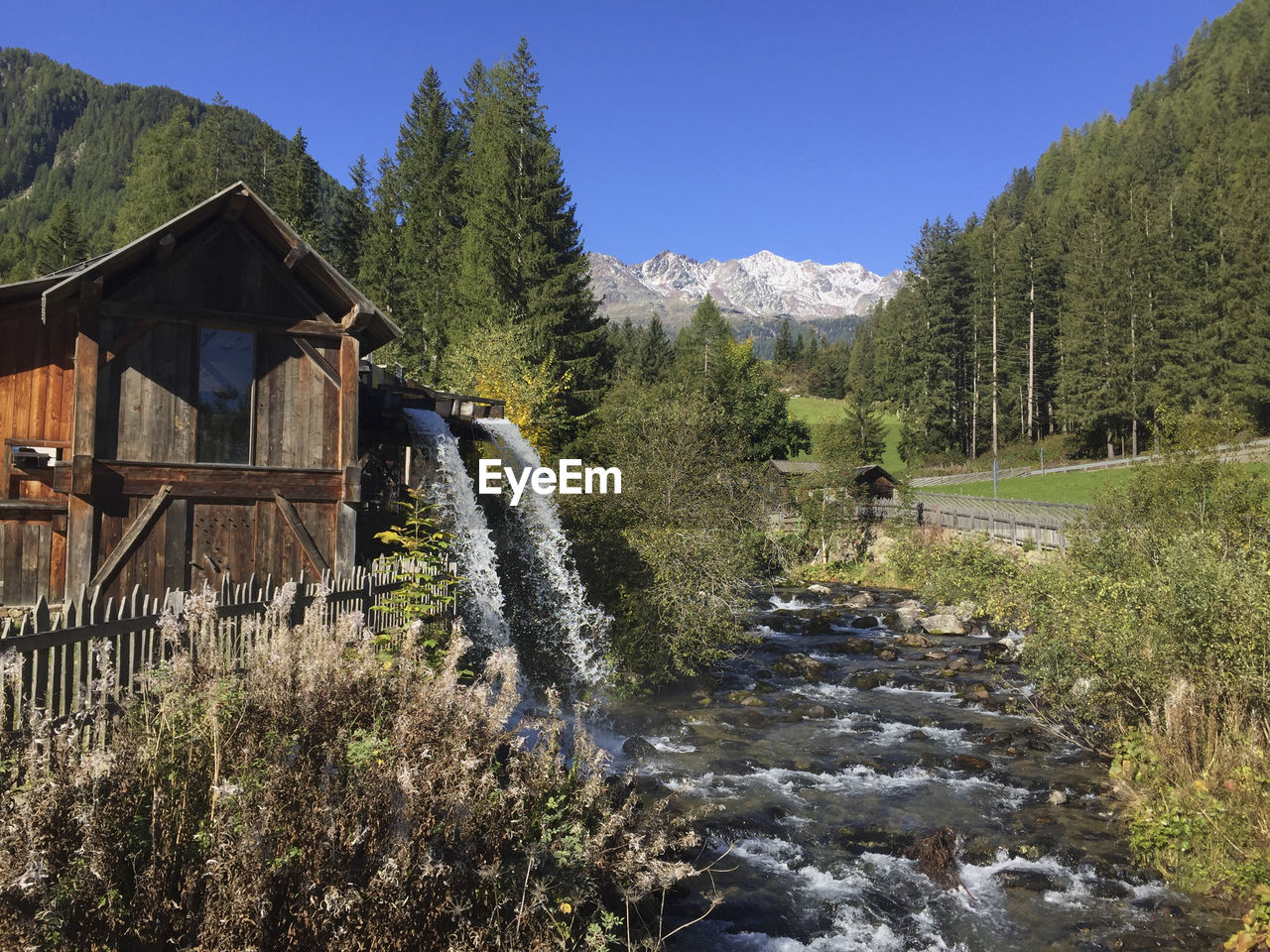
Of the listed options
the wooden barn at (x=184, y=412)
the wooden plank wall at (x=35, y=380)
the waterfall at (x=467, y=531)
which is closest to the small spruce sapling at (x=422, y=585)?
the waterfall at (x=467, y=531)

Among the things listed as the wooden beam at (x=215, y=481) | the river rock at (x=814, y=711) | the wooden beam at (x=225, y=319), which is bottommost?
the river rock at (x=814, y=711)

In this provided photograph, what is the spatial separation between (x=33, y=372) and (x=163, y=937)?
1157 centimetres

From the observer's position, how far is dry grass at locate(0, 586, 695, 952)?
4.00 m

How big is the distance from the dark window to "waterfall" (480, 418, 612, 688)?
19.7 feet

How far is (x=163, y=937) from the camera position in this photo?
4223 mm

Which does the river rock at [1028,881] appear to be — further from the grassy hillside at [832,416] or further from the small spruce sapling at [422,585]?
the grassy hillside at [832,416]

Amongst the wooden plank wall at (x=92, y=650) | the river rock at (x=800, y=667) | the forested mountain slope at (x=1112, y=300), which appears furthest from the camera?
the forested mountain slope at (x=1112, y=300)

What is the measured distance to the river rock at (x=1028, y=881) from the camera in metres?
8.99

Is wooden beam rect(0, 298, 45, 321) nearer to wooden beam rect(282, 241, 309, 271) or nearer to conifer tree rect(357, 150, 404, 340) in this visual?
wooden beam rect(282, 241, 309, 271)

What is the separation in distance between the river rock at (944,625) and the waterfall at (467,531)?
14722mm

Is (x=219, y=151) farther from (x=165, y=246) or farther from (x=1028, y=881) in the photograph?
(x=1028, y=881)

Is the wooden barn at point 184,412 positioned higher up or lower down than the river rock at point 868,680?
higher up

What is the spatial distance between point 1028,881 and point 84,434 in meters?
13.5

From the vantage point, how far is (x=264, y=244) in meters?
13.4
